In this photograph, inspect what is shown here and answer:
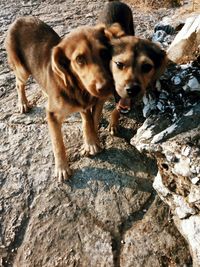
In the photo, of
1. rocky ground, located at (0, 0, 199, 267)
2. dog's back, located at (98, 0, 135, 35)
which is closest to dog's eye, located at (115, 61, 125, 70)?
rocky ground, located at (0, 0, 199, 267)

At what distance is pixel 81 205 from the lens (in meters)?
5.24

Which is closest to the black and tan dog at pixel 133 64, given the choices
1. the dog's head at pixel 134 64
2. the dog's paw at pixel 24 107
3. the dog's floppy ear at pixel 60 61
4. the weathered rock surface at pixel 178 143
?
the dog's head at pixel 134 64

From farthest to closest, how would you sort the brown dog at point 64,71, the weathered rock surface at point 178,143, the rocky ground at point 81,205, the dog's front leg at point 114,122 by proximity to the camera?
1. the dog's front leg at point 114,122
2. the rocky ground at point 81,205
3. the brown dog at point 64,71
4. the weathered rock surface at point 178,143

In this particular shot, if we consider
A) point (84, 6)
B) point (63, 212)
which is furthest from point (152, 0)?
point (63, 212)

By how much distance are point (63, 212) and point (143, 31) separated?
4365 mm

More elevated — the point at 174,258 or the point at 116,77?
the point at 116,77

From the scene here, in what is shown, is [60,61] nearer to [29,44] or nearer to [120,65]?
[120,65]

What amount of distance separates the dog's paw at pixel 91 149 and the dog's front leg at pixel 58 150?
1.13 feet

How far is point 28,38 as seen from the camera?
238 inches

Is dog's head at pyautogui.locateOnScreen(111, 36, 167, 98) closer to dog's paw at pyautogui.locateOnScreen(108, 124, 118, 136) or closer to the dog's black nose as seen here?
the dog's black nose

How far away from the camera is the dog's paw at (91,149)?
5.72 meters

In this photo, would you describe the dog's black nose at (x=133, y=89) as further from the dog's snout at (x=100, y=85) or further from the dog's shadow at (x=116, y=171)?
the dog's shadow at (x=116, y=171)

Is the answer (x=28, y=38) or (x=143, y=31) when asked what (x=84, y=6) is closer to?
(x=143, y=31)

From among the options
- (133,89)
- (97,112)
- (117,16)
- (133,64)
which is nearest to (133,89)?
(133,89)
